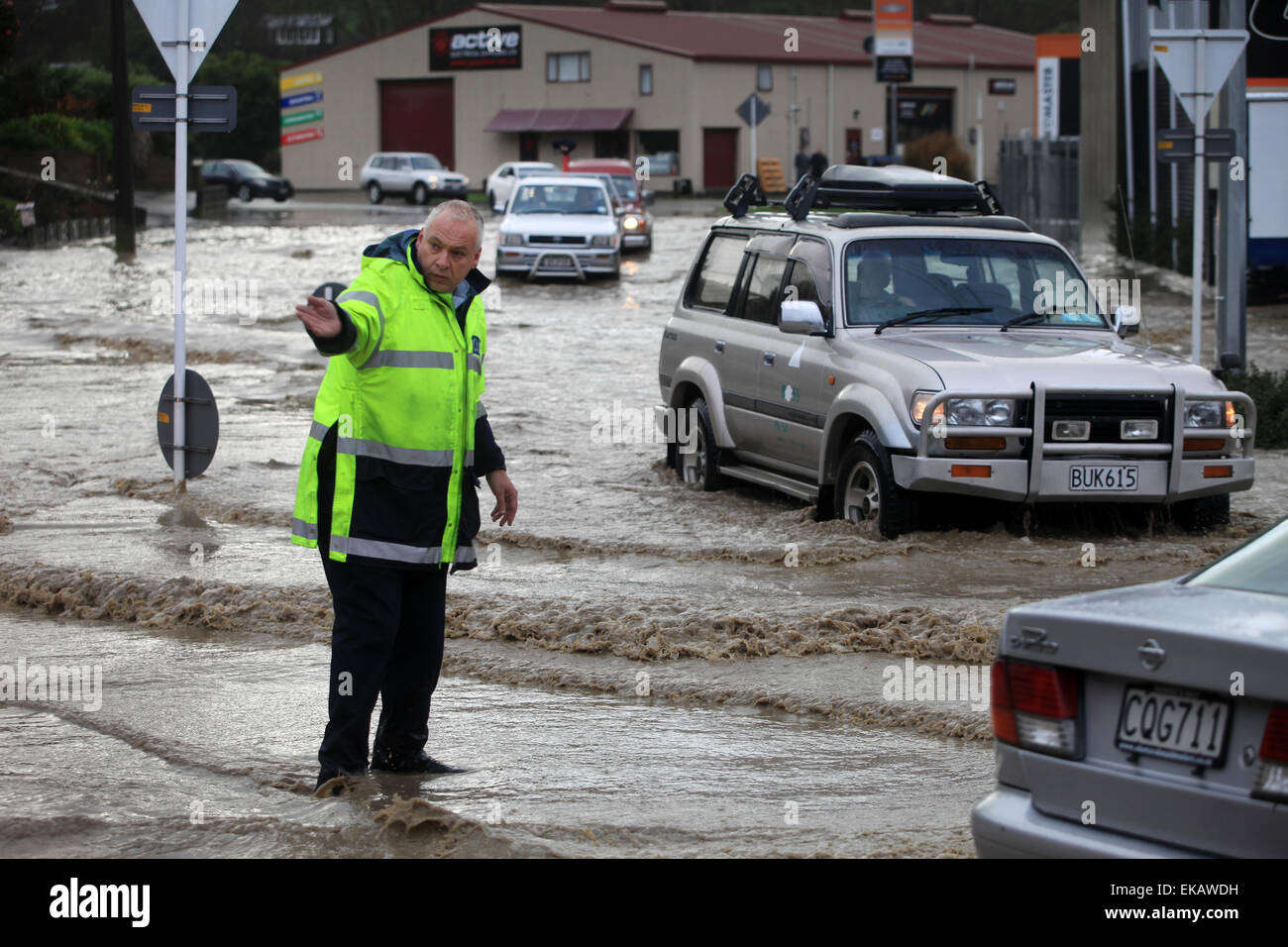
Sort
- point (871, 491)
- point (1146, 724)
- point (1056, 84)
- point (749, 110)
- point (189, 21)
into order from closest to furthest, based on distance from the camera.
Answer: point (1146, 724)
point (871, 491)
point (189, 21)
point (749, 110)
point (1056, 84)

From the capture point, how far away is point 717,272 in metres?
11.9

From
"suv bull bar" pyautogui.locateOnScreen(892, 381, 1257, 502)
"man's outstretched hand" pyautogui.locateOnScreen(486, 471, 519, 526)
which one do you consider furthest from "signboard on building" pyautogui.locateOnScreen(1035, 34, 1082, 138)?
"man's outstretched hand" pyautogui.locateOnScreen(486, 471, 519, 526)

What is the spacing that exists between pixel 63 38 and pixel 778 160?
31.5m

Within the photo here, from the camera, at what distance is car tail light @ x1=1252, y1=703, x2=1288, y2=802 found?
3.53 metres

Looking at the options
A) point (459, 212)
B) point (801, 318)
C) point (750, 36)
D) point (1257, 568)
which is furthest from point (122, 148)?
point (750, 36)

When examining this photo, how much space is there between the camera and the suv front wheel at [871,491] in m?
9.23

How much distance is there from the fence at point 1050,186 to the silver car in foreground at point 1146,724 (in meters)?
32.1

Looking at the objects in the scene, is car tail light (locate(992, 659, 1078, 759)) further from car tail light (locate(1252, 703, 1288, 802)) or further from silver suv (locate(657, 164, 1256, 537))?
silver suv (locate(657, 164, 1256, 537))

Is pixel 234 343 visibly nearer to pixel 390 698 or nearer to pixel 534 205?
pixel 534 205

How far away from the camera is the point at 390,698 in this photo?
5660 millimetres

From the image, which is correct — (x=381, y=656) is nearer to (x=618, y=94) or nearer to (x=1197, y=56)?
(x=1197, y=56)

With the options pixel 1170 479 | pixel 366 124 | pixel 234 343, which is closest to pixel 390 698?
pixel 1170 479

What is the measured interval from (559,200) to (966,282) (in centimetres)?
2103

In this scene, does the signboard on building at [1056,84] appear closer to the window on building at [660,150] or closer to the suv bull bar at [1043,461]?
the window on building at [660,150]
